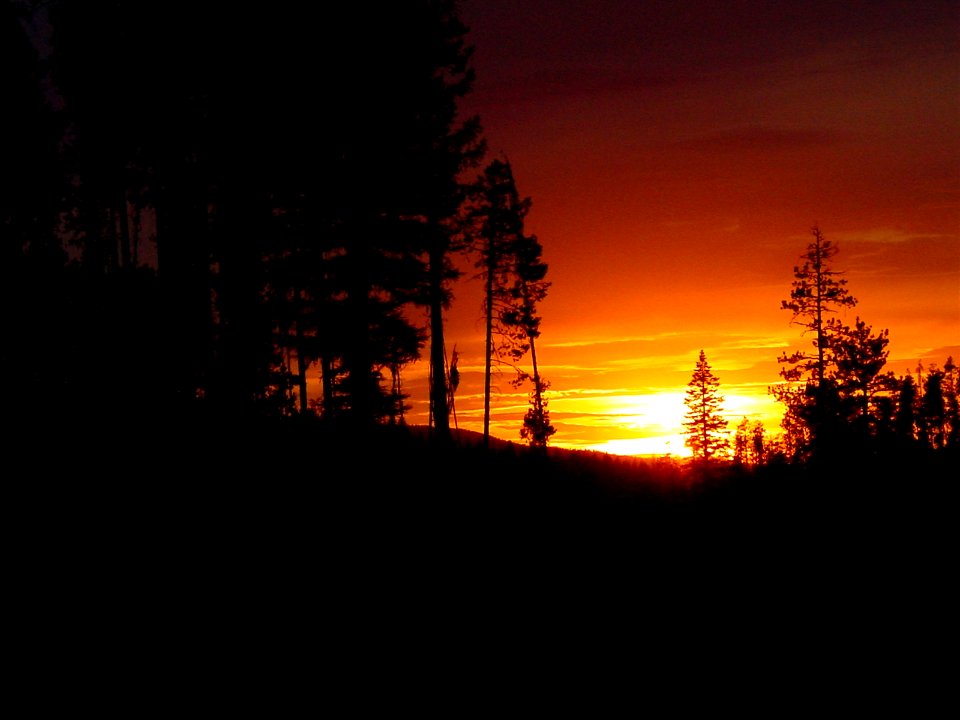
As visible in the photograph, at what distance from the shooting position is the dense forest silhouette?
11.6 metres

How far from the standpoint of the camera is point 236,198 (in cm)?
1639

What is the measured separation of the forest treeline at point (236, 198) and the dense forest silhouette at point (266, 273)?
0.07 meters

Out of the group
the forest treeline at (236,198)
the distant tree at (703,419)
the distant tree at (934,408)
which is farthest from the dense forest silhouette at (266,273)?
the distant tree at (934,408)

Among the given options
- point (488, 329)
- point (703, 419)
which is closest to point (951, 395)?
point (703, 419)

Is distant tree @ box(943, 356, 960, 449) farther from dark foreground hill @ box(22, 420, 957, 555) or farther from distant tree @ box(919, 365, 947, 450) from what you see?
dark foreground hill @ box(22, 420, 957, 555)

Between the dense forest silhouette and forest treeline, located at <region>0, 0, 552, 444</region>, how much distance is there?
2.6 inches

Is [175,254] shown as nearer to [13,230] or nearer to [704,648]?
[13,230]

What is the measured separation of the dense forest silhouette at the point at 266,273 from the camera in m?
11.6

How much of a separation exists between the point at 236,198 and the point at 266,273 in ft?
25.9

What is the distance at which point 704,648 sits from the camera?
7.27 metres

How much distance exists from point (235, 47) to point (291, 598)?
12450 mm

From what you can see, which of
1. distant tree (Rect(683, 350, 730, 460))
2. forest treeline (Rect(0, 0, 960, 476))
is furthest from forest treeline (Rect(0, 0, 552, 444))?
distant tree (Rect(683, 350, 730, 460))

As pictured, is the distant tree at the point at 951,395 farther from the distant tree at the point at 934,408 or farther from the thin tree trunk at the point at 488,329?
the thin tree trunk at the point at 488,329

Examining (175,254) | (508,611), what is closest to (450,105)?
(175,254)
